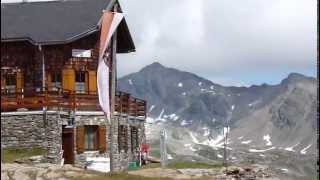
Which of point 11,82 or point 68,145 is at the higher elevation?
point 11,82

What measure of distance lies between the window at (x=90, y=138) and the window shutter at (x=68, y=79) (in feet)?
10.9

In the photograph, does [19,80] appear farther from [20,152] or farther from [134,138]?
[134,138]

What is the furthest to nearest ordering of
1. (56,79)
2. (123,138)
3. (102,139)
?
1. (123,138)
2. (56,79)
3. (102,139)

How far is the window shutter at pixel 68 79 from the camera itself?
45281 millimetres

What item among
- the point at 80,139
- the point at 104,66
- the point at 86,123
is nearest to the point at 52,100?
the point at 86,123

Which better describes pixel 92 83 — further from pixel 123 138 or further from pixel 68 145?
pixel 68 145

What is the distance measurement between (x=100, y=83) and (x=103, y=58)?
48.9 inches

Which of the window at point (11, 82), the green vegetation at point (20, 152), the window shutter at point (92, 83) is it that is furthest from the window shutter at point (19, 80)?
the green vegetation at point (20, 152)

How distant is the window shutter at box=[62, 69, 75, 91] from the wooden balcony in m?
1.11

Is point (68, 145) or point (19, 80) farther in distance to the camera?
point (19, 80)

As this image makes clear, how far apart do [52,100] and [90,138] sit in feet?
13.1

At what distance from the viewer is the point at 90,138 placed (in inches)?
1709

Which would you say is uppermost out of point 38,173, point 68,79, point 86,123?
point 68,79

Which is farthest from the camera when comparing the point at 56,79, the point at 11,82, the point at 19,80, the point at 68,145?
the point at 56,79
